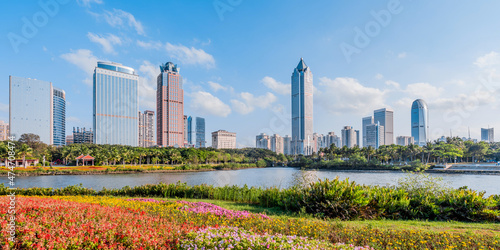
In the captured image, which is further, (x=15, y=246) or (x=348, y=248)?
(x=348, y=248)

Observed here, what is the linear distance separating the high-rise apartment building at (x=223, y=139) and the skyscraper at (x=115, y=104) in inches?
2118

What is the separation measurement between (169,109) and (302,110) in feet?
295

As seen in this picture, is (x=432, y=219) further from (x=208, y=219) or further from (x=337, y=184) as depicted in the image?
(x=208, y=219)

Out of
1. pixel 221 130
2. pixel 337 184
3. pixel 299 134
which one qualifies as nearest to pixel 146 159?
pixel 337 184

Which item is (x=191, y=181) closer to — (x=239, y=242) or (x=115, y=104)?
(x=239, y=242)

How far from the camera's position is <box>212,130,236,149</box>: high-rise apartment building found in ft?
535

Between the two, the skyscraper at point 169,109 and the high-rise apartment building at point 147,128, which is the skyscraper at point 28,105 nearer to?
the skyscraper at point 169,109

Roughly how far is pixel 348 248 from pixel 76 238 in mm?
3918

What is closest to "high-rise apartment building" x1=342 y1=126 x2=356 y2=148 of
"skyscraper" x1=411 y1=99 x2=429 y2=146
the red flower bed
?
"skyscraper" x1=411 y1=99 x2=429 y2=146

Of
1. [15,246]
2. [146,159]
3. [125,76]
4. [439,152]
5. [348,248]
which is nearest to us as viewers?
[15,246]

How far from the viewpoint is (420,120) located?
129 m

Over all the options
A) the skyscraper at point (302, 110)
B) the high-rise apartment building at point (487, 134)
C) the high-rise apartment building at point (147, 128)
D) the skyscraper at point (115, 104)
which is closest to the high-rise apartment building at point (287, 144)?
the skyscraper at point (302, 110)

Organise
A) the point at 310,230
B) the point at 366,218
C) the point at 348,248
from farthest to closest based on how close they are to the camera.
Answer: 1. the point at 366,218
2. the point at 310,230
3. the point at 348,248

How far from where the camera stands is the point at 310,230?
523 cm
